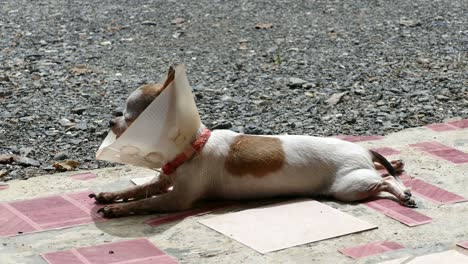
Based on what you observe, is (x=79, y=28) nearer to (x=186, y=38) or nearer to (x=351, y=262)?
(x=186, y=38)

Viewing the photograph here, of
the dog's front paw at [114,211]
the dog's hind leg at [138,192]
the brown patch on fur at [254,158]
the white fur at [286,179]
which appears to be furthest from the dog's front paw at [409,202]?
the dog's front paw at [114,211]

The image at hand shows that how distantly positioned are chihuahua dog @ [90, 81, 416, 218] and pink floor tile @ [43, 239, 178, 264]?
20.7 inches

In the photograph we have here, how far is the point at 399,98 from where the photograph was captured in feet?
25.4

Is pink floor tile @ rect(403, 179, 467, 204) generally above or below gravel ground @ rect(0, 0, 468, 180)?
below

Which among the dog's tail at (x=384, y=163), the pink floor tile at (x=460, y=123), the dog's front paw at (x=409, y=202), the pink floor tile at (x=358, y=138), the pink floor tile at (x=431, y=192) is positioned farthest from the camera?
the pink floor tile at (x=460, y=123)

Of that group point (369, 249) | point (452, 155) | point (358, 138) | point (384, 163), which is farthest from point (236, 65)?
point (369, 249)

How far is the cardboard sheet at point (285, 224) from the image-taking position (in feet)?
15.2

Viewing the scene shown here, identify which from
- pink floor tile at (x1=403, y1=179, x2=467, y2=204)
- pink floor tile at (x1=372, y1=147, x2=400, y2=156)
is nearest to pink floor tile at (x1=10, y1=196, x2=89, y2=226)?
pink floor tile at (x1=403, y1=179, x2=467, y2=204)

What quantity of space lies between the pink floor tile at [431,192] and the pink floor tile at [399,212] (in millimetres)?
278

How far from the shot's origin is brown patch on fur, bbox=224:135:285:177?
5.18 metres

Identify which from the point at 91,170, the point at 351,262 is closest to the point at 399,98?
the point at 91,170

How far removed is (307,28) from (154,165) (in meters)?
5.64

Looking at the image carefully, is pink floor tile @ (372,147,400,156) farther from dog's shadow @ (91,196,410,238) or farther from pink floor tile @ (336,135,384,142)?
dog's shadow @ (91,196,410,238)

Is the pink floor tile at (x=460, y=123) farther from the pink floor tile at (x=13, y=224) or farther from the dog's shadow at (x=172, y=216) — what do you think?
the pink floor tile at (x=13, y=224)
